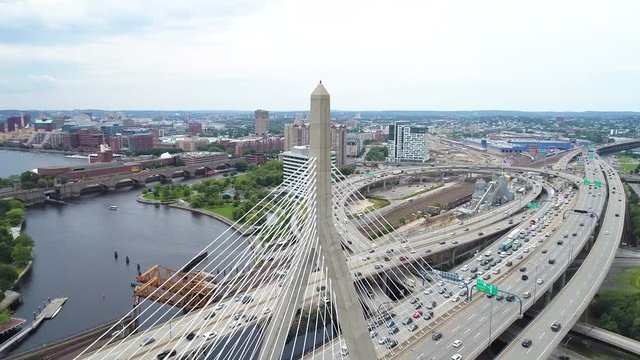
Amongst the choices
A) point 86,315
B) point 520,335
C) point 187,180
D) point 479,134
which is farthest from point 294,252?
point 479,134

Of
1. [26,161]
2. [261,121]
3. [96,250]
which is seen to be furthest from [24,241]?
[261,121]

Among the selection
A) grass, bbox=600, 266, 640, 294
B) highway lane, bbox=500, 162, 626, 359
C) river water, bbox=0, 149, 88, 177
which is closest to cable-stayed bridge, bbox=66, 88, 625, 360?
highway lane, bbox=500, 162, 626, 359

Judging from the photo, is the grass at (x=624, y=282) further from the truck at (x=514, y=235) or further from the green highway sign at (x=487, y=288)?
the green highway sign at (x=487, y=288)

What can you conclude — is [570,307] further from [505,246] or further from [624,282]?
[624,282]

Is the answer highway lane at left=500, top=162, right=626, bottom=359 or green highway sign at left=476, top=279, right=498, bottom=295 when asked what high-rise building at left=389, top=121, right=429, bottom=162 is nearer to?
highway lane at left=500, top=162, right=626, bottom=359

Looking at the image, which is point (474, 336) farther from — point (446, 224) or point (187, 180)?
point (187, 180)
